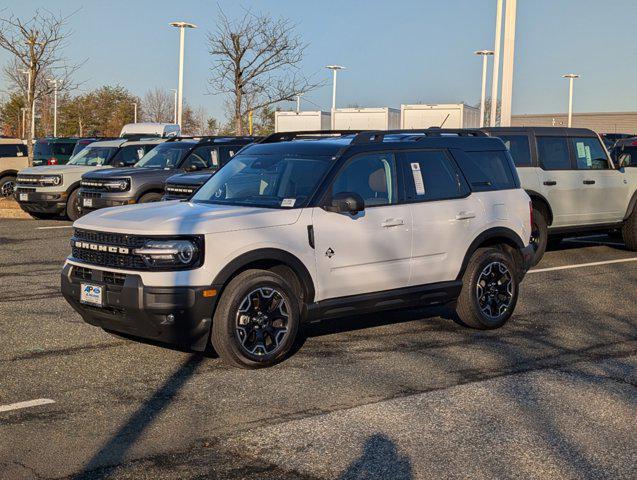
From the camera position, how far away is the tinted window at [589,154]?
1461 centimetres

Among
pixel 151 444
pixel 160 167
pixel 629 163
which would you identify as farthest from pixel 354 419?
pixel 160 167

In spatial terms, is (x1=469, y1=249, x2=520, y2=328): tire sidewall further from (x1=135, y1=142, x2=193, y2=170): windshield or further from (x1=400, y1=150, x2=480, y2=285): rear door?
(x1=135, y1=142, x2=193, y2=170): windshield

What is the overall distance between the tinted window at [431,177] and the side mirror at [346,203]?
0.81m

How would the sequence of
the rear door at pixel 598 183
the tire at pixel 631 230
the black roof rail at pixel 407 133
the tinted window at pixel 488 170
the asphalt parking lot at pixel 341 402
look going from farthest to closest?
the tire at pixel 631 230
the rear door at pixel 598 183
the tinted window at pixel 488 170
the black roof rail at pixel 407 133
the asphalt parking lot at pixel 341 402

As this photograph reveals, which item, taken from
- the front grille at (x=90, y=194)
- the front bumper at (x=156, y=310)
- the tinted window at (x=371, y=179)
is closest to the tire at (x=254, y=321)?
the front bumper at (x=156, y=310)

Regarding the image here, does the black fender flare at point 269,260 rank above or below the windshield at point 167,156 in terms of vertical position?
below

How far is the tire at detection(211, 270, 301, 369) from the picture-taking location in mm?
7215

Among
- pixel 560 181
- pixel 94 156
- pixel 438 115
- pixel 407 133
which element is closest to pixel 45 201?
pixel 94 156

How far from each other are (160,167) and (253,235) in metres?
11.0

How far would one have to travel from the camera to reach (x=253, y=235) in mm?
7387

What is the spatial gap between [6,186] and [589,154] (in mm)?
15670

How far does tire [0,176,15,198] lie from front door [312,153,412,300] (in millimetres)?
18246

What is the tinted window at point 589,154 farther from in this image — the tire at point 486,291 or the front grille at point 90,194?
the front grille at point 90,194

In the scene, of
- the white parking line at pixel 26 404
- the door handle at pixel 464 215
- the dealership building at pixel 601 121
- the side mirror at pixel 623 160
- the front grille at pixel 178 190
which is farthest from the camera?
the dealership building at pixel 601 121
